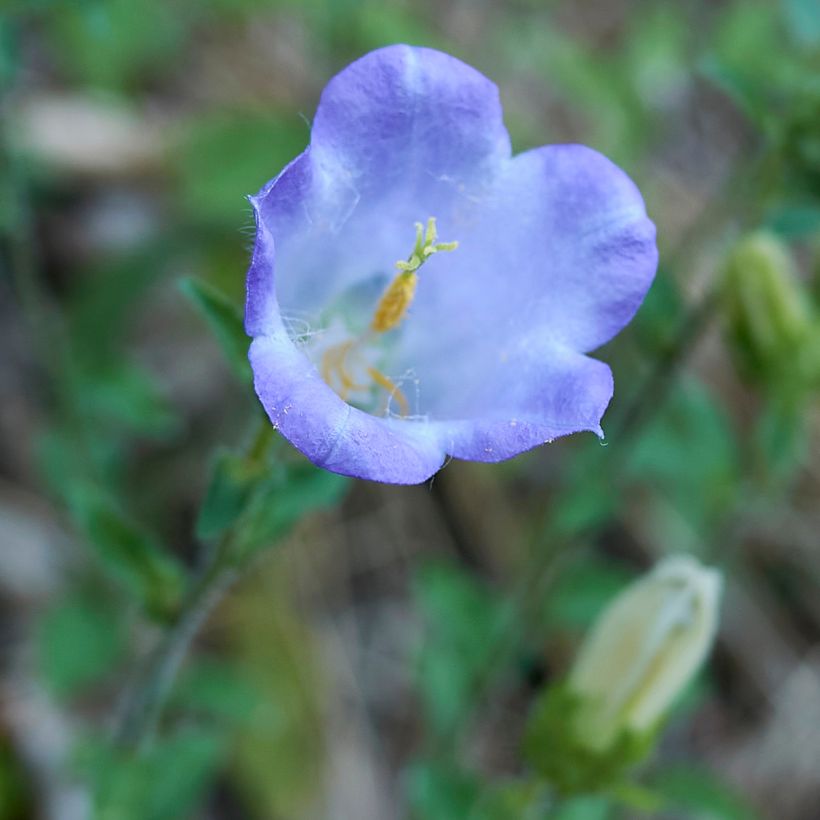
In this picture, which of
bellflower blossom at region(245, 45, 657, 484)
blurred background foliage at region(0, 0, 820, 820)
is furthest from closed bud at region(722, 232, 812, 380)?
bellflower blossom at region(245, 45, 657, 484)

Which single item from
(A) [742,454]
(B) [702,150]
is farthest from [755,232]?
(B) [702,150]

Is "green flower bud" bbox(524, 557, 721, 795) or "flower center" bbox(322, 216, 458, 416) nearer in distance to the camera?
"flower center" bbox(322, 216, 458, 416)

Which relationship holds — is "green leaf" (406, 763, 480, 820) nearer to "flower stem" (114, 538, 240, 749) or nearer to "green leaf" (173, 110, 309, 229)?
"flower stem" (114, 538, 240, 749)

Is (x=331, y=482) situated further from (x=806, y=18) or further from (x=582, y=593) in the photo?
(x=806, y=18)

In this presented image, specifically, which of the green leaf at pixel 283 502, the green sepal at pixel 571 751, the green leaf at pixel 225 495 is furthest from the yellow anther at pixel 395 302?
the green sepal at pixel 571 751

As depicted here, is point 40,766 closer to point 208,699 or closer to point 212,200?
point 208,699

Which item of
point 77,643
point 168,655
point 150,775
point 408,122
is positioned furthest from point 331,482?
point 77,643
